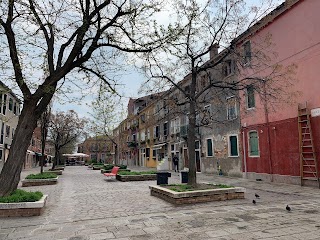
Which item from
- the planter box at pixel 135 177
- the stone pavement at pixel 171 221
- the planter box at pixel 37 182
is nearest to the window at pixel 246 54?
the stone pavement at pixel 171 221

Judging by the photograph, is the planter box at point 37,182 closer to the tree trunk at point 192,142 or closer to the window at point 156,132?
the tree trunk at point 192,142

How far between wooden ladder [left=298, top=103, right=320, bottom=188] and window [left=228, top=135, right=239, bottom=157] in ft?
18.4

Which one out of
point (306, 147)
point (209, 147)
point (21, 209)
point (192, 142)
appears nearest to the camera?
point (21, 209)

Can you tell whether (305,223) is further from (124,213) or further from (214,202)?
(124,213)

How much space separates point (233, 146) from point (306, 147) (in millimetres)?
6229

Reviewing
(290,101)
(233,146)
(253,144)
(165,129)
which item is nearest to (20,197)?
(290,101)

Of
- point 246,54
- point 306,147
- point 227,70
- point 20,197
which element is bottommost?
point 20,197

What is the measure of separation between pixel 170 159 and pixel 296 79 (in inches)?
738

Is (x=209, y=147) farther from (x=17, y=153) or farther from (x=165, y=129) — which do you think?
(x=17, y=153)

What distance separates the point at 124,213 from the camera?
24.4 feet

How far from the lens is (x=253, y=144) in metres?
16.3

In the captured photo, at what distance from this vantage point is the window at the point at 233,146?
18047 millimetres

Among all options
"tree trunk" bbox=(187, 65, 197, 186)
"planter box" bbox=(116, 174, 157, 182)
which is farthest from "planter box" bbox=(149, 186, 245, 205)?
"planter box" bbox=(116, 174, 157, 182)

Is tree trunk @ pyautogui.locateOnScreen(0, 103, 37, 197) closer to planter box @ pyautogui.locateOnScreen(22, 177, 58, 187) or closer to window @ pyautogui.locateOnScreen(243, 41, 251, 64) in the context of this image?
window @ pyautogui.locateOnScreen(243, 41, 251, 64)
